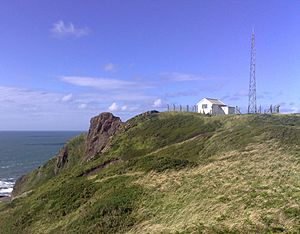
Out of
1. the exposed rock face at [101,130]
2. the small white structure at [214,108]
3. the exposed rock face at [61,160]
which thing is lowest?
the exposed rock face at [61,160]

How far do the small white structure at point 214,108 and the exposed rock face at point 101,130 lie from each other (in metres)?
23.5

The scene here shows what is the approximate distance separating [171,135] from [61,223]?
36.4 m

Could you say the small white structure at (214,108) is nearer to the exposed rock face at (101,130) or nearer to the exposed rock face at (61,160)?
the exposed rock face at (101,130)

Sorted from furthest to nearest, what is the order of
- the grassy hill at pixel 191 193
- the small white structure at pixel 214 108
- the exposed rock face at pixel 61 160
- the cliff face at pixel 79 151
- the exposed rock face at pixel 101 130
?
the small white structure at pixel 214 108
the exposed rock face at pixel 61 160
the cliff face at pixel 79 151
the exposed rock face at pixel 101 130
the grassy hill at pixel 191 193

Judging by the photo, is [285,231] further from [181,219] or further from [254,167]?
[254,167]

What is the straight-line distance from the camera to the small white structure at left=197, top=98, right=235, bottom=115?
3617 inches

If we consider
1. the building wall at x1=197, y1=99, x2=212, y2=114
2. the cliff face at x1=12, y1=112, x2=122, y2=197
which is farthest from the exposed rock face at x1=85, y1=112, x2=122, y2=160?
the building wall at x1=197, y1=99, x2=212, y2=114

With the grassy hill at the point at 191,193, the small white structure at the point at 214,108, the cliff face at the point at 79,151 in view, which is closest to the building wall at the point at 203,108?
the small white structure at the point at 214,108

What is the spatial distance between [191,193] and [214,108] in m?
64.5

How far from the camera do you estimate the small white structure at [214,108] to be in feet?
301

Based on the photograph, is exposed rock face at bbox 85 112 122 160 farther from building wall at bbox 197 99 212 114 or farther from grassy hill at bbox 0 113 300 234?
building wall at bbox 197 99 212 114

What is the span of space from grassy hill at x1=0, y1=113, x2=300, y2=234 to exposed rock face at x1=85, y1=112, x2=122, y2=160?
21.2m

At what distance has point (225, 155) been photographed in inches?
1694

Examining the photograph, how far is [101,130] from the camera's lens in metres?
89.7
